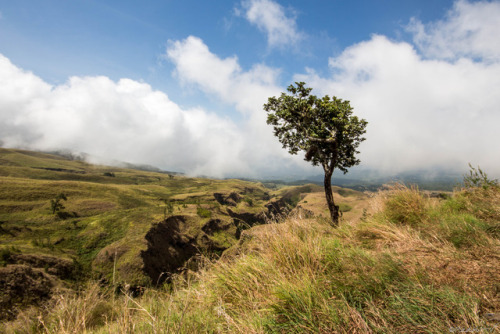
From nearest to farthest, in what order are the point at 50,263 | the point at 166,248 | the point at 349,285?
the point at 349,285
the point at 50,263
the point at 166,248

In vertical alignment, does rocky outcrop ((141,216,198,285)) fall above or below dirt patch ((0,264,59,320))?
below

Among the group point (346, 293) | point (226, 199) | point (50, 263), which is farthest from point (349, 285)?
point (226, 199)

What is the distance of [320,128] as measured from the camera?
15.5 m

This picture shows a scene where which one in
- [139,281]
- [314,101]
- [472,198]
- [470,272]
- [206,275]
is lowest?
[139,281]

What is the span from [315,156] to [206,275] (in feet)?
48.4

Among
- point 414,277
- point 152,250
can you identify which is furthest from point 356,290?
point 152,250

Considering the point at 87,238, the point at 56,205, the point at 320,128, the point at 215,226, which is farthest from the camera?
the point at 215,226

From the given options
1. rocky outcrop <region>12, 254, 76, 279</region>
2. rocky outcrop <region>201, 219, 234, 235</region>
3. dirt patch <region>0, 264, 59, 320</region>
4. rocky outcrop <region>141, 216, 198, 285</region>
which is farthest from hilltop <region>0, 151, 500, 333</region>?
rocky outcrop <region>201, 219, 234, 235</region>

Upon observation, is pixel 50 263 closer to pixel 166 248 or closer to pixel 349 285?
pixel 166 248

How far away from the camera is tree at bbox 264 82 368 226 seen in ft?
48.8

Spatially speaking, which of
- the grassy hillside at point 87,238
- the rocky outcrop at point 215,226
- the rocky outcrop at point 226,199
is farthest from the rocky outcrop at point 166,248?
the rocky outcrop at point 226,199

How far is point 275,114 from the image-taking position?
16.8m

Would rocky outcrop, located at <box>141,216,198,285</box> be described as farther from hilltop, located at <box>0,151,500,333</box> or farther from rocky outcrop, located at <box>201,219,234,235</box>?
hilltop, located at <box>0,151,500,333</box>

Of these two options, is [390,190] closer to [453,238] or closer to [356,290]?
[453,238]
